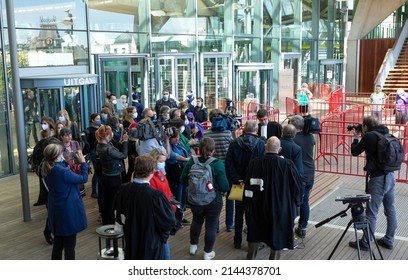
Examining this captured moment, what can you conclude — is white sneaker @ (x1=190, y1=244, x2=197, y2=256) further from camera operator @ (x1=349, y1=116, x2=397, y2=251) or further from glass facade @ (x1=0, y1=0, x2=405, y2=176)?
glass facade @ (x1=0, y1=0, x2=405, y2=176)

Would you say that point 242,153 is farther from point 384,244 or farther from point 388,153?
point 384,244

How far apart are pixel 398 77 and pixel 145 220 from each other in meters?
23.5

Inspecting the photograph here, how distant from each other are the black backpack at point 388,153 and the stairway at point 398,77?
19488 millimetres

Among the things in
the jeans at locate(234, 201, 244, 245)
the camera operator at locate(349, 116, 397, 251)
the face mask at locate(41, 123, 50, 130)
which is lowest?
the jeans at locate(234, 201, 244, 245)

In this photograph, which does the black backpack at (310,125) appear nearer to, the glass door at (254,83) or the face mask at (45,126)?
the face mask at (45,126)

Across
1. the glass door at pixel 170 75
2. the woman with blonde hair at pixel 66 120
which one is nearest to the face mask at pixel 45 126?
the woman with blonde hair at pixel 66 120

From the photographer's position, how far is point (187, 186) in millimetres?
6188

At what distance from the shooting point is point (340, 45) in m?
29.2

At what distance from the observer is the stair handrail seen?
2473cm

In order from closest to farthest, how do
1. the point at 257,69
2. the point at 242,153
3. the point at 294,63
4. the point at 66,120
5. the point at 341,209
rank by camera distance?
the point at 242,153
the point at 341,209
the point at 66,120
the point at 257,69
the point at 294,63

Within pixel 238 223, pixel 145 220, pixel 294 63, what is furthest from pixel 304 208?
pixel 294 63

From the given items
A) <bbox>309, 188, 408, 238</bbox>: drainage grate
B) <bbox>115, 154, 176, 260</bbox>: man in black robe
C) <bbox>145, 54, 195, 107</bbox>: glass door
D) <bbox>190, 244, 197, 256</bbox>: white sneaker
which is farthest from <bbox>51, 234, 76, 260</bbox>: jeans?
<bbox>145, 54, 195, 107</bbox>: glass door

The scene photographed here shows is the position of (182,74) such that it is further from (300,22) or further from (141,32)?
(300,22)

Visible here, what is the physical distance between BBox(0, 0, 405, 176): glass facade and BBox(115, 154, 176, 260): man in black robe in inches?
295
